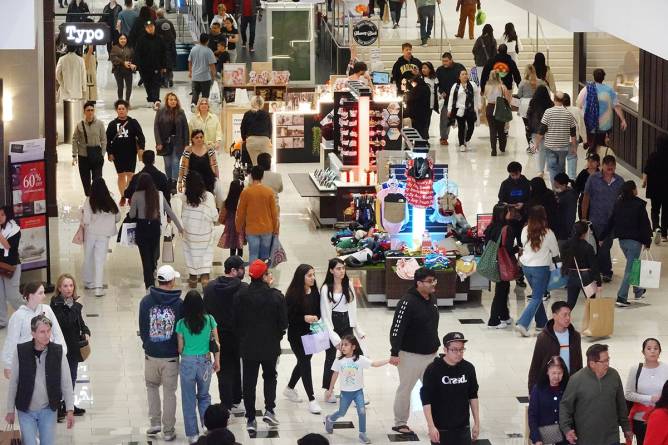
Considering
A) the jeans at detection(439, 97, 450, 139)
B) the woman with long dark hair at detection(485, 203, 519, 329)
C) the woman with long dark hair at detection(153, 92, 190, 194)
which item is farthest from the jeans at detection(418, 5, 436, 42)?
the woman with long dark hair at detection(485, 203, 519, 329)

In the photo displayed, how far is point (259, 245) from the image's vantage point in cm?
1556

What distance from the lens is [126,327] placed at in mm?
14430

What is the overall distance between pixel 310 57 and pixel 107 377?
52.7ft

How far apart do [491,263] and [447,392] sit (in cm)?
433

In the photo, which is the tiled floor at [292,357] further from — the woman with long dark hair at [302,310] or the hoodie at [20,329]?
the hoodie at [20,329]

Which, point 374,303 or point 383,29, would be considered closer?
point 374,303

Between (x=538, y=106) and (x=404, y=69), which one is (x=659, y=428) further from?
(x=404, y=69)

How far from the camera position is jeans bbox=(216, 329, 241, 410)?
1156 centimetres

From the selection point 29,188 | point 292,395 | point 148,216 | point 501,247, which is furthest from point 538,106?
point 292,395

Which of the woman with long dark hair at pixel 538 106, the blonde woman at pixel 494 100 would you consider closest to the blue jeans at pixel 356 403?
the woman with long dark hair at pixel 538 106

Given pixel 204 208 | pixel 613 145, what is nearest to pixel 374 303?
pixel 204 208

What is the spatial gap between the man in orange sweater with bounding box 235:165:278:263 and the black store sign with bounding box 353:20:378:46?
12237 mm

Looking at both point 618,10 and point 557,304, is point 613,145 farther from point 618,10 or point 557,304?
point 557,304

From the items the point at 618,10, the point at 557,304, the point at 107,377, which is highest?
the point at 618,10
